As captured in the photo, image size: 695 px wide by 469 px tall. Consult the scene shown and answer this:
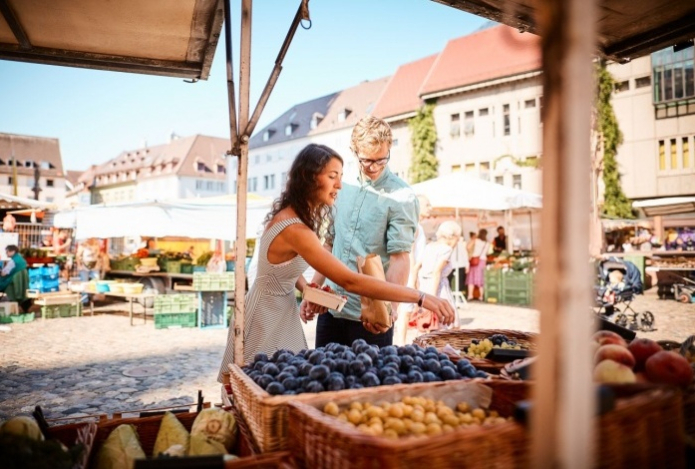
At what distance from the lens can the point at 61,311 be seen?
37.3 ft

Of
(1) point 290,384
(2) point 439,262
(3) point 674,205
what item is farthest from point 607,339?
(3) point 674,205

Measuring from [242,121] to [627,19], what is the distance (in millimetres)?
2322

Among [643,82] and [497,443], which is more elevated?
[643,82]

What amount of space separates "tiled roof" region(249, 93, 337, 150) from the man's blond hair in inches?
1694

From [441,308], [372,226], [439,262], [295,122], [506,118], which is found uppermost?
[295,122]

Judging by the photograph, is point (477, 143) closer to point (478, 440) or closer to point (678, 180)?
point (678, 180)

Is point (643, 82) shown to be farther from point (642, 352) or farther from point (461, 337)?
point (642, 352)

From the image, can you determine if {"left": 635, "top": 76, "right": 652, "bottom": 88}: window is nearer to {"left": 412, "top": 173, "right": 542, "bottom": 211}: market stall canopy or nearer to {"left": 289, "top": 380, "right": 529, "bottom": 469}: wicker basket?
{"left": 412, "top": 173, "right": 542, "bottom": 211}: market stall canopy

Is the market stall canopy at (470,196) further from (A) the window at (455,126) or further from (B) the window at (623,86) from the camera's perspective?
(A) the window at (455,126)

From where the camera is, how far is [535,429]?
28.6 inches

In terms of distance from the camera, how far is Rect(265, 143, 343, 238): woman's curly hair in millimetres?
2580

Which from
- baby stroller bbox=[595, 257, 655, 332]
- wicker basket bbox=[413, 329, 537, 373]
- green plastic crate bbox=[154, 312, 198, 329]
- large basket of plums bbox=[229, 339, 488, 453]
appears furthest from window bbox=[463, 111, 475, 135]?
large basket of plums bbox=[229, 339, 488, 453]

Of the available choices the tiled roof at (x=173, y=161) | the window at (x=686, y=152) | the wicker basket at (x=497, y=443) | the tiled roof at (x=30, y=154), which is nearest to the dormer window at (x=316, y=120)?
the tiled roof at (x=173, y=161)

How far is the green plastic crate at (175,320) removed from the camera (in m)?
9.95
